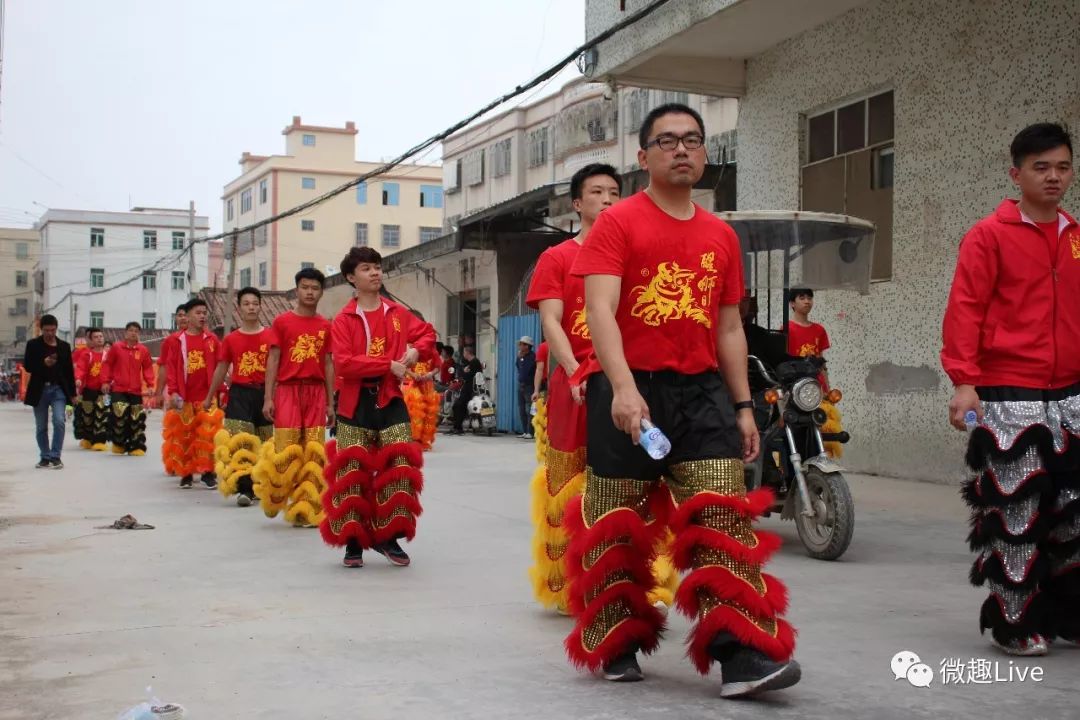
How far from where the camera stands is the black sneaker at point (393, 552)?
7.89 m

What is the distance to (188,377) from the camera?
14.3 m

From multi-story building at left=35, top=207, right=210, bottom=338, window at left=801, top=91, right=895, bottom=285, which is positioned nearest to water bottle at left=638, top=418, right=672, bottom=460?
window at left=801, top=91, right=895, bottom=285

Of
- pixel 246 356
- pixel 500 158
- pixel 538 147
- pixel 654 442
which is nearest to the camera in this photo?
pixel 654 442

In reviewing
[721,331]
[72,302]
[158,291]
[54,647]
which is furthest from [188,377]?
[158,291]

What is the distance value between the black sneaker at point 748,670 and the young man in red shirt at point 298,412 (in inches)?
230

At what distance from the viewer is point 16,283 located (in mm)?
111438

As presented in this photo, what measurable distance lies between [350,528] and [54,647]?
2604 millimetres

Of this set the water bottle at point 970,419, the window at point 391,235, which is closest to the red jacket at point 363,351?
the water bottle at point 970,419

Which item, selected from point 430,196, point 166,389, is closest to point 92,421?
point 166,389

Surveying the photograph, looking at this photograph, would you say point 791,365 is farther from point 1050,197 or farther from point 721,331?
point 721,331

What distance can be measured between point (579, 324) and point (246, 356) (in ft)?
20.3

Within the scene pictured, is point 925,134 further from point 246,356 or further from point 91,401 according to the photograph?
point 91,401

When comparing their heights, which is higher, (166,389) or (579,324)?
(579,324)

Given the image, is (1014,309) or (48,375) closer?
(1014,309)
